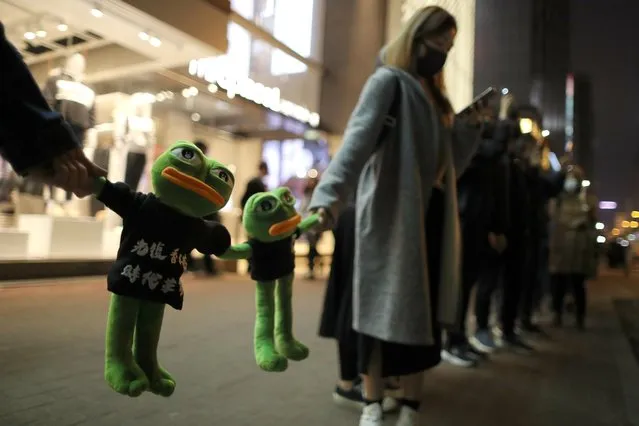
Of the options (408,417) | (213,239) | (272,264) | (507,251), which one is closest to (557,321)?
(507,251)

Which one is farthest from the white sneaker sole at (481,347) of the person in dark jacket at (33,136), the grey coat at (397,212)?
the person in dark jacket at (33,136)

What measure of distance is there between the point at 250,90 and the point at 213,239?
25.5 ft

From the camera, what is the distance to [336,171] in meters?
1.43

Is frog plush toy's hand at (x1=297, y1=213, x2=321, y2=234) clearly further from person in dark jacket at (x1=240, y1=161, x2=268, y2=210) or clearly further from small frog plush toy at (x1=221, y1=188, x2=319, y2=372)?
person in dark jacket at (x1=240, y1=161, x2=268, y2=210)

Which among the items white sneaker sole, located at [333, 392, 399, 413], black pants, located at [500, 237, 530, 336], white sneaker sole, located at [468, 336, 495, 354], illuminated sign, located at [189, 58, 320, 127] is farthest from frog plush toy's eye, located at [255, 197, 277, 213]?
illuminated sign, located at [189, 58, 320, 127]

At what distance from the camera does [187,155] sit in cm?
95

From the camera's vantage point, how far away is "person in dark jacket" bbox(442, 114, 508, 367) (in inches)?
119

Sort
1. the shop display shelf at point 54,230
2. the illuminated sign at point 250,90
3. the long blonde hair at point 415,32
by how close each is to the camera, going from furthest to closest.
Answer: the illuminated sign at point 250,90
the shop display shelf at point 54,230
the long blonde hair at point 415,32

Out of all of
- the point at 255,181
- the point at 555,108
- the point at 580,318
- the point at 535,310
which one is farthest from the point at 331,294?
the point at 535,310

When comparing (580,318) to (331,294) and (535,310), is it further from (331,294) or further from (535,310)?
(331,294)

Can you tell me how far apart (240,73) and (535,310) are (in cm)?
558

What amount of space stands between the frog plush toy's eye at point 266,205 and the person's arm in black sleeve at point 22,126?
1.26ft

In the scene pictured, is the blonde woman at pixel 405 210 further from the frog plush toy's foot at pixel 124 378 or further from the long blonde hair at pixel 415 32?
the frog plush toy's foot at pixel 124 378

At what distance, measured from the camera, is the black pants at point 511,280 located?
3688mm
